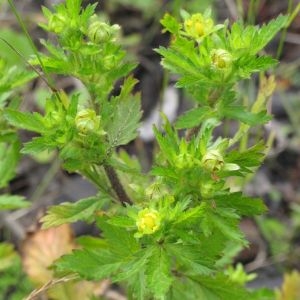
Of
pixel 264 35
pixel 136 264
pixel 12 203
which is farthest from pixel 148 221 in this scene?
pixel 12 203

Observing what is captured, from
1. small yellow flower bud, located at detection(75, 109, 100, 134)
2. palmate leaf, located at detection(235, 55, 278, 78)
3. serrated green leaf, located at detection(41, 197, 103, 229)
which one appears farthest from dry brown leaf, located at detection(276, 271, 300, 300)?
small yellow flower bud, located at detection(75, 109, 100, 134)

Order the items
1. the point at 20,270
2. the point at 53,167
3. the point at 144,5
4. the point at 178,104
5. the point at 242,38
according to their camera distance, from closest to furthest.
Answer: the point at 242,38, the point at 20,270, the point at 53,167, the point at 178,104, the point at 144,5

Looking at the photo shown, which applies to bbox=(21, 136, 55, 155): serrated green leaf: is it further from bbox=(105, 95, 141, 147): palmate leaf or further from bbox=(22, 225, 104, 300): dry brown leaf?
bbox=(22, 225, 104, 300): dry brown leaf

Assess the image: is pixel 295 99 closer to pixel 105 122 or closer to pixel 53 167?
pixel 53 167

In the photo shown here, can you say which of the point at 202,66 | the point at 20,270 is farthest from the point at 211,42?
the point at 20,270

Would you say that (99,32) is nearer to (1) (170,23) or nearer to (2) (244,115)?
(1) (170,23)

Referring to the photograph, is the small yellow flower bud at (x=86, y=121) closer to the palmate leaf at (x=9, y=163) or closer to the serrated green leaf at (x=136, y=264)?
the serrated green leaf at (x=136, y=264)
